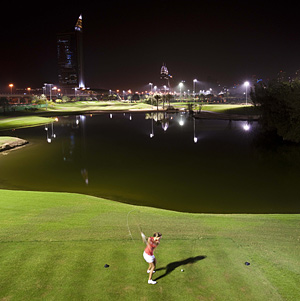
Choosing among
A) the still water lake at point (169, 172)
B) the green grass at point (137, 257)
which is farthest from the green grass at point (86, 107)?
the green grass at point (137, 257)

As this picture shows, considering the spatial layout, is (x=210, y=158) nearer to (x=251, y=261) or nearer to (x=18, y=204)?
(x=18, y=204)

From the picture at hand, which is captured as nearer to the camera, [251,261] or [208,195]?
[251,261]

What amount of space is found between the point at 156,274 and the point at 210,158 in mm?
25055

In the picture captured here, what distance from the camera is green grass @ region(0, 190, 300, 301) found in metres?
7.20

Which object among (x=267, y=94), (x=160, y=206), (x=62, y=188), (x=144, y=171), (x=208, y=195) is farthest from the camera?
(x=267, y=94)

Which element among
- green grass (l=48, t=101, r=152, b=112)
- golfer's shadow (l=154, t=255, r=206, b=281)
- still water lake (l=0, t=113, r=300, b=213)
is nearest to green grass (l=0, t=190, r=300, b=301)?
golfer's shadow (l=154, t=255, r=206, b=281)

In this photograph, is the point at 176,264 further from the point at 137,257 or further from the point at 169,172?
the point at 169,172

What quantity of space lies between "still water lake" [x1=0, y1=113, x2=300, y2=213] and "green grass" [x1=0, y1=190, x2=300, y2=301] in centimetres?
600

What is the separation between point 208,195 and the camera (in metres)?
20.7

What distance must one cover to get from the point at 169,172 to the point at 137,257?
1781cm

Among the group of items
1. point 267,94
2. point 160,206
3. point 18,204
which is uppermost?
point 267,94

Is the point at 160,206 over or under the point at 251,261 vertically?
under

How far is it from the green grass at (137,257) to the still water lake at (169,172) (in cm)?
600

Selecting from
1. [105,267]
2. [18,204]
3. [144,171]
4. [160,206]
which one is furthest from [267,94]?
[105,267]
